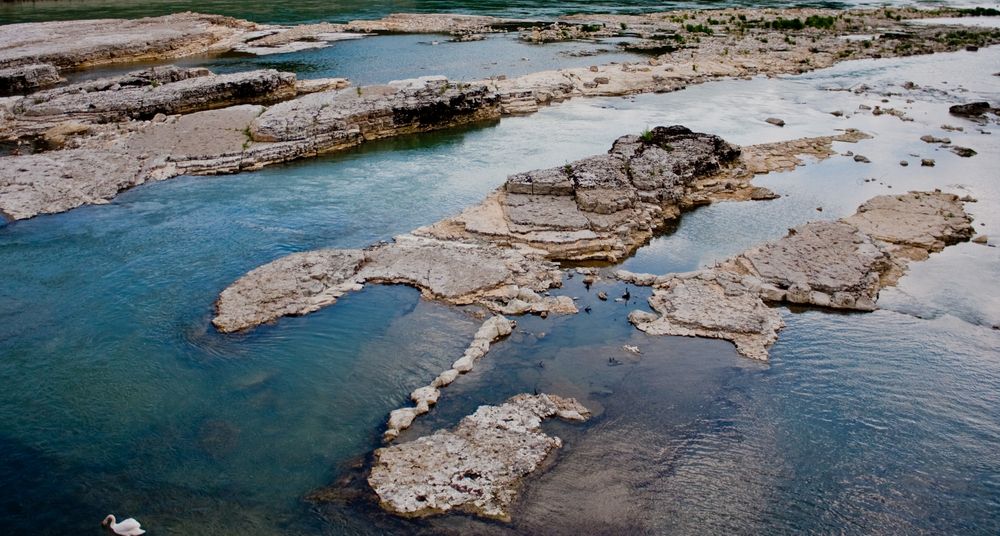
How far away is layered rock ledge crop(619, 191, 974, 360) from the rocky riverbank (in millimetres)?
14685

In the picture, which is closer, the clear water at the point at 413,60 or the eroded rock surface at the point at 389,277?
the eroded rock surface at the point at 389,277

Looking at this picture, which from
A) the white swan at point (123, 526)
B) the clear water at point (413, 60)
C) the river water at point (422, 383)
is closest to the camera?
the white swan at point (123, 526)

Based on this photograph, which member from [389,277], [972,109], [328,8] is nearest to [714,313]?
[389,277]

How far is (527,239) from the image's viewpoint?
16078 mm

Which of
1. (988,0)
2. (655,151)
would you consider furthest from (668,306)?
(988,0)

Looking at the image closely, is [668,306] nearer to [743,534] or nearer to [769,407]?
[769,407]

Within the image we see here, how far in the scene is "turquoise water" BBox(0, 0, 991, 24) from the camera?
5338cm

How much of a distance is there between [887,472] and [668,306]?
16.4ft

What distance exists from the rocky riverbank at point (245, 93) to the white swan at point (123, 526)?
12.6 m

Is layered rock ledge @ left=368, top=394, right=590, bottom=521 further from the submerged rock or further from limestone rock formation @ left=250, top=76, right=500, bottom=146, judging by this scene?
the submerged rock

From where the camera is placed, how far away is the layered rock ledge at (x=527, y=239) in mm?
13859

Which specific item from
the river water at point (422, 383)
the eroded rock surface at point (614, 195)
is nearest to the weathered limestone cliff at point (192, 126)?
the river water at point (422, 383)

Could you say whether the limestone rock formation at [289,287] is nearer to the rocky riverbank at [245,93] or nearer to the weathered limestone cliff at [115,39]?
the rocky riverbank at [245,93]

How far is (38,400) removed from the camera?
1120 cm
